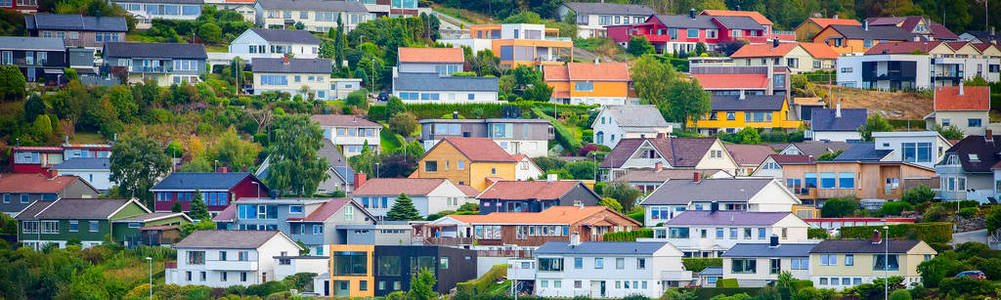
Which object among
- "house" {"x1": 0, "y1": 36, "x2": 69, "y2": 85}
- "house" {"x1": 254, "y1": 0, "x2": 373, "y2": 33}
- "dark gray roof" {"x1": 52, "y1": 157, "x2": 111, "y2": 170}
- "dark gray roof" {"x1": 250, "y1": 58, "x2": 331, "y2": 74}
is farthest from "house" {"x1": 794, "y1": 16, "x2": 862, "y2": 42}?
"dark gray roof" {"x1": 52, "y1": 157, "x2": 111, "y2": 170}

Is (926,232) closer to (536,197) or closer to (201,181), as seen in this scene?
(536,197)

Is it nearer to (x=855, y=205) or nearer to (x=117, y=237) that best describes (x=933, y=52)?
(x=855, y=205)

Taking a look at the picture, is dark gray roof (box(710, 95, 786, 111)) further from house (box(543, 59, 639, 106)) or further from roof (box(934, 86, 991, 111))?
roof (box(934, 86, 991, 111))

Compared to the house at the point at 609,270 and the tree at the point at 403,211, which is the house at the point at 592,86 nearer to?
the tree at the point at 403,211

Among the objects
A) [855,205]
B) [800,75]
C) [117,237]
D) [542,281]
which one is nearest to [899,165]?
[855,205]

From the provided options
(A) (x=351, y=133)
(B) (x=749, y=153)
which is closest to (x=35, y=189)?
(A) (x=351, y=133)

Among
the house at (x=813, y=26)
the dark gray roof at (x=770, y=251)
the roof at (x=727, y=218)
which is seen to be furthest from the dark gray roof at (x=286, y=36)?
the dark gray roof at (x=770, y=251)
